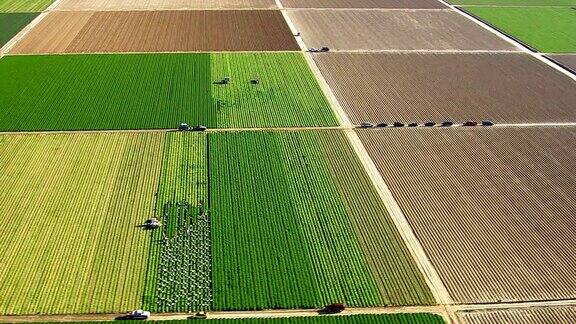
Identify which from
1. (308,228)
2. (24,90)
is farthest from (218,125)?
(24,90)

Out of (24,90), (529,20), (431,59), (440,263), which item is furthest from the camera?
(529,20)

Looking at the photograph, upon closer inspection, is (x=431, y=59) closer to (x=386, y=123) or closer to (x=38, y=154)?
(x=386, y=123)

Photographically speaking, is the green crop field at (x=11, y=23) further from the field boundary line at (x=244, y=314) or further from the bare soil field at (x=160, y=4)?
the field boundary line at (x=244, y=314)

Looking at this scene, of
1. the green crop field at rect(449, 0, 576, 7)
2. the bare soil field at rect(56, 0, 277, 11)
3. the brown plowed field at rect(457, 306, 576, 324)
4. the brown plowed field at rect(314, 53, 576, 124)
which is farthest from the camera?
the green crop field at rect(449, 0, 576, 7)

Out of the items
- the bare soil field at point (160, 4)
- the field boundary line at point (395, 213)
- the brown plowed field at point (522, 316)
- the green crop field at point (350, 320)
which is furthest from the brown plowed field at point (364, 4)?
the green crop field at point (350, 320)

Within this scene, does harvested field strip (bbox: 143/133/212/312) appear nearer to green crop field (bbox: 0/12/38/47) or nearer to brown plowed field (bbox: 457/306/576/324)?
brown plowed field (bbox: 457/306/576/324)

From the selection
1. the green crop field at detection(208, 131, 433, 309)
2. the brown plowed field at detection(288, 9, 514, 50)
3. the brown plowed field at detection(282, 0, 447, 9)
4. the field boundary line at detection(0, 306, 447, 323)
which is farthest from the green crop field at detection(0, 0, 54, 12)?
the field boundary line at detection(0, 306, 447, 323)

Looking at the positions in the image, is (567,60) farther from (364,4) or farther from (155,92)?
(155,92)
